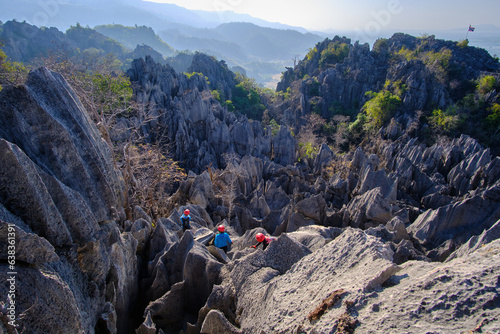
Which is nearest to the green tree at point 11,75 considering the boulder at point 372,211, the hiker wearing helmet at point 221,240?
the hiker wearing helmet at point 221,240

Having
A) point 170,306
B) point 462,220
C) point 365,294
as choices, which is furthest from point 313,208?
point 365,294

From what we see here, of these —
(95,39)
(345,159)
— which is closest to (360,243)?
(345,159)

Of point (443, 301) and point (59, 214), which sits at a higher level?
point (443, 301)

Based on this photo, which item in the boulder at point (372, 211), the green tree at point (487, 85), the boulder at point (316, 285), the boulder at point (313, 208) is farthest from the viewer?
the green tree at point (487, 85)

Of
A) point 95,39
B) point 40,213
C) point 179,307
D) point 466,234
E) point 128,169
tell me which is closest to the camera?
point 40,213

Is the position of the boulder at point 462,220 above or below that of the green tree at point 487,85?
below

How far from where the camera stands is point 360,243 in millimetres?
4703

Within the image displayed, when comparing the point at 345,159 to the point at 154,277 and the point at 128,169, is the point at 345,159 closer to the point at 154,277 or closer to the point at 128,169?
the point at 128,169

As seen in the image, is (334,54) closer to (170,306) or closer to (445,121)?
(445,121)

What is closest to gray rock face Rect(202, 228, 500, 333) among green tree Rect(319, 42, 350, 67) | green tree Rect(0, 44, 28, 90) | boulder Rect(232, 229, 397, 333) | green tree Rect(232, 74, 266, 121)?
boulder Rect(232, 229, 397, 333)

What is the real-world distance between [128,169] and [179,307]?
8.95 metres

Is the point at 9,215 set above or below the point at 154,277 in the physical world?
above

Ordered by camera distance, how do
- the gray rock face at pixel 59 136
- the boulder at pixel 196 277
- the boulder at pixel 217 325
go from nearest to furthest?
the gray rock face at pixel 59 136 → the boulder at pixel 217 325 → the boulder at pixel 196 277

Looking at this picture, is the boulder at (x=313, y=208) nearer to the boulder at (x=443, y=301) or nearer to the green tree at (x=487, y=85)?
the boulder at (x=443, y=301)
